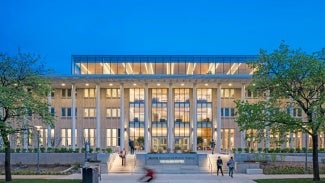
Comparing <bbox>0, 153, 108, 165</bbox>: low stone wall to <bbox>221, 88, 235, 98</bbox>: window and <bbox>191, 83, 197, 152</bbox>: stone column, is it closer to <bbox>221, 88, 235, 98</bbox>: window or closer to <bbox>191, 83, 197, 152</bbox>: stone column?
<bbox>191, 83, 197, 152</bbox>: stone column

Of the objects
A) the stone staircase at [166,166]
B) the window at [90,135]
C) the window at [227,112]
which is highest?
the window at [227,112]

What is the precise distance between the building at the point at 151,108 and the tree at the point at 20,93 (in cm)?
2906

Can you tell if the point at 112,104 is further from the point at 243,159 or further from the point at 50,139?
the point at 243,159

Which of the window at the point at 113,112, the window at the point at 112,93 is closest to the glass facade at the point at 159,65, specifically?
the window at the point at 112,93

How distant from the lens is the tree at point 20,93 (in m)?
28.0

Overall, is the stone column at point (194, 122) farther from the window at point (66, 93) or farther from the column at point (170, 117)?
the window at point (66, 93)

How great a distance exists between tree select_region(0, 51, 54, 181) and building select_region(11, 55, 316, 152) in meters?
29.1

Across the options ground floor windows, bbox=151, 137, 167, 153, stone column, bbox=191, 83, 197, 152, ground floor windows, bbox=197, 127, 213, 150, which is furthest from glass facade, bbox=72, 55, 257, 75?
ground floor windows, bbox=151, 137, 167, 153

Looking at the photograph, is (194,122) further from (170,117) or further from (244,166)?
(244,166)

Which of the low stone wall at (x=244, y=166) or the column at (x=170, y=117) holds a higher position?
the column at (x=170, y=117)

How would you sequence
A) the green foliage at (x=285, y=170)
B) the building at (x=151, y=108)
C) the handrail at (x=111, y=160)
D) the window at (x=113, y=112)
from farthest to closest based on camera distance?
the window at (x=113, y=112) < the building at (x=151, y=108) < the handrail at (x=111, y=160) < the green foliage at (x=285, y=170)

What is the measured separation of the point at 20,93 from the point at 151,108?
118 ft

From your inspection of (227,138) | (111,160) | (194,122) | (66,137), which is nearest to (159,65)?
(194,122)

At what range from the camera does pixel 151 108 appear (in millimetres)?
63625
